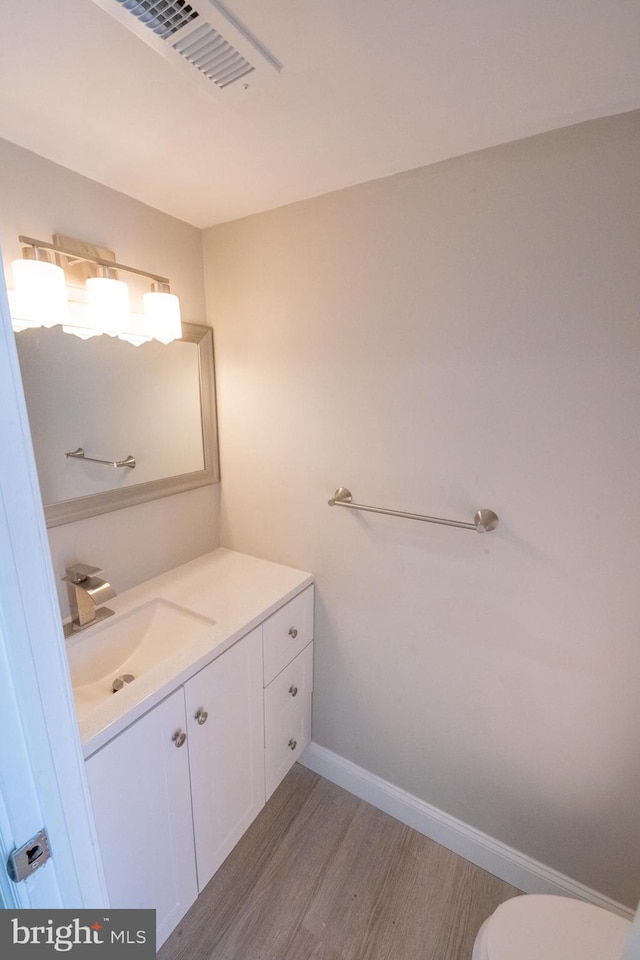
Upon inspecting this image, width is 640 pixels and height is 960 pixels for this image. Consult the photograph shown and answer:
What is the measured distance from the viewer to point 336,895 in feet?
4.36

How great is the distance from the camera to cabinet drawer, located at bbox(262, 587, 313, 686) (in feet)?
4.47

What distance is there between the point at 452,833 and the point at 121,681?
1.30 meters

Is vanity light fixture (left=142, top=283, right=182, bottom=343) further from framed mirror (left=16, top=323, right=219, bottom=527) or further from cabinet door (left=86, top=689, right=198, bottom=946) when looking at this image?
cabinet door (left=86, top=689, right=198, bottom=946)

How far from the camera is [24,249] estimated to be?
3.37 feet

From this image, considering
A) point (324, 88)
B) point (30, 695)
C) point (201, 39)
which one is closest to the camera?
point (30, 695)

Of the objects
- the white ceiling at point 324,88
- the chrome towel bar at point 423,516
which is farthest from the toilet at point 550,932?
the white ceiling at point 324,88

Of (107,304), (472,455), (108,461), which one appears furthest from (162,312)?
(472,455)

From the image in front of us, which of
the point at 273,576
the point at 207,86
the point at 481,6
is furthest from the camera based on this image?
the point at 273,576

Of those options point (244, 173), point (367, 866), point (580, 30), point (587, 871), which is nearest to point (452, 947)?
point (367, 866)

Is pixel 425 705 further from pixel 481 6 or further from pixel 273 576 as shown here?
pixel 481 6

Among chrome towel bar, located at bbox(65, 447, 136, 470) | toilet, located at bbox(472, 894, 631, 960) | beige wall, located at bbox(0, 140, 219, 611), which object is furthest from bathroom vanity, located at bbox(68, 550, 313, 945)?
toilet, located at bbox(472, 894, 631, 960)

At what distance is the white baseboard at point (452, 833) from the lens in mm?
1279

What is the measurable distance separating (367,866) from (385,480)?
1.37m

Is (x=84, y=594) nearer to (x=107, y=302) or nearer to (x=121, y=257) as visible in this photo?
(x=107, y=302)
